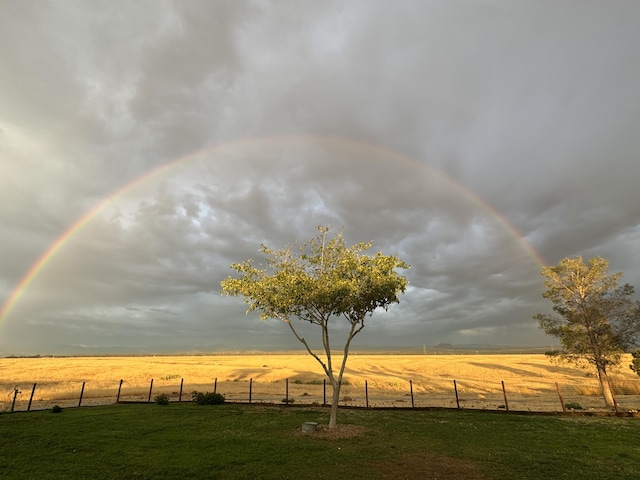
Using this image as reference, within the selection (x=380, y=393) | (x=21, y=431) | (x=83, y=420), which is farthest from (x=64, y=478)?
(x=380, y=393)

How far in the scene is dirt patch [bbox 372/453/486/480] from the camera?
14.1m

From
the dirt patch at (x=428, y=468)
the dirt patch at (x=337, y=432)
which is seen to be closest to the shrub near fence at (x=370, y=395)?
the dirt patch at (x=337, y=432)

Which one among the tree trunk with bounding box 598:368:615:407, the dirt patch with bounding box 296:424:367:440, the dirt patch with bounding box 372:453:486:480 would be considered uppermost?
the tree trunk with bounding box 598:368:615:407

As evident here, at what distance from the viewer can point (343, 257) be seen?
23.8 meters

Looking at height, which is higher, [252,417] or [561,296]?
[561,296]

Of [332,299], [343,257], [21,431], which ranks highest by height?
[343,257]

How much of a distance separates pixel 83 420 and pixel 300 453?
16.8 meters

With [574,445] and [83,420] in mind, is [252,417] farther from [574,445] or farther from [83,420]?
[574,445]

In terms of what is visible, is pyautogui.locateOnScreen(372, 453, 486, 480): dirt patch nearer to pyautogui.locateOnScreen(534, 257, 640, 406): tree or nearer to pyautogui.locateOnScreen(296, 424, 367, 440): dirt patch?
pyautogui.locateOnScreen(296, 424, 367, 440): dirt patch

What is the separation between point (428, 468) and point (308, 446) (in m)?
6.02

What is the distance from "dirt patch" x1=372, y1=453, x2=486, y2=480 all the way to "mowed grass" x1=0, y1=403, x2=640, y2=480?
43mm

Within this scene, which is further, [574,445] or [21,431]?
[21,431]

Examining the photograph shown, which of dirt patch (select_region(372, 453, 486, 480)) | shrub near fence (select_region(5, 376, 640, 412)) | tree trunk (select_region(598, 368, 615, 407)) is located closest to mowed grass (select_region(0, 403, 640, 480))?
dirt patch (select_region(372, 453, 486, 480))

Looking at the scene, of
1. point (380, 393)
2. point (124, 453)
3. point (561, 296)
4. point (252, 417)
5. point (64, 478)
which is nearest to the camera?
point (64, 478)
